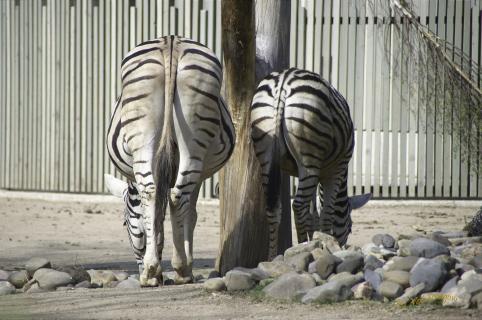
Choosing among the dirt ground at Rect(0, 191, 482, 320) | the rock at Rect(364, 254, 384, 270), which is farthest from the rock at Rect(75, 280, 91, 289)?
the rock at Rect(364, 254, 384, 270)

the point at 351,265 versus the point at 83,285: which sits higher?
the point at 351,265

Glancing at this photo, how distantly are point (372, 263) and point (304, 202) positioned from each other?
1827 mm

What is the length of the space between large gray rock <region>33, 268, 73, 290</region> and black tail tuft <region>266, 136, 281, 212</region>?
1.78 metres

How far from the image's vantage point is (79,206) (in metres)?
14.7

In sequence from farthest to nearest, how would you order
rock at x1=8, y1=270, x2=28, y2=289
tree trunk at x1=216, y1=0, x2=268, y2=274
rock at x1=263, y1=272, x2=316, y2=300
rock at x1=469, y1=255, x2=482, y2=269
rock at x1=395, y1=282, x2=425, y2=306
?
tree trunk at x1=216, y1=0, x2=268, y2=274, rock at x1=8, y1=270, x2=28, y2=289, rock at x1=469, y1=255, x2=482, y2=269, rock at x1=263, y1=272, x2=316, y2=300, rock at x1=395, y1=282, x2=425, y2=306

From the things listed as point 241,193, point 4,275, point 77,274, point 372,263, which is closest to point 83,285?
point 77,274

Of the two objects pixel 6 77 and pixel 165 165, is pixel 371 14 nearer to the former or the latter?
pixel 6 77

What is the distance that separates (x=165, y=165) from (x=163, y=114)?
39cm

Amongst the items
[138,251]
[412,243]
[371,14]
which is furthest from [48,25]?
[412,243]

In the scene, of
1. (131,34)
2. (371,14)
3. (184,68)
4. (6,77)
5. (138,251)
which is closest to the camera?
(184,68)

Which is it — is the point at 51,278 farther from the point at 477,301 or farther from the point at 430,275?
the point at 477,301

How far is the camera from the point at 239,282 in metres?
6.42

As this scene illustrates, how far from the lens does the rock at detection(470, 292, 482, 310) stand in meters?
5.54

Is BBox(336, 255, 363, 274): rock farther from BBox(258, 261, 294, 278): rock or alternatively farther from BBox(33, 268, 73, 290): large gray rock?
BBox(33, 268, 73, 290): large gray rock
